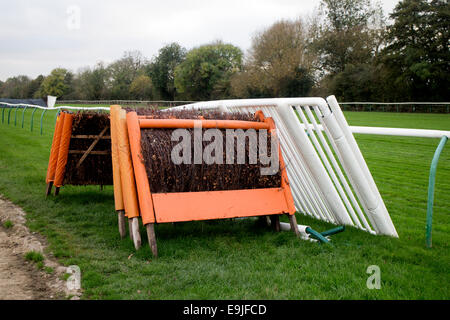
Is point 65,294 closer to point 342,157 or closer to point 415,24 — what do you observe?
point 342,157

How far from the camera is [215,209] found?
421 centimetres

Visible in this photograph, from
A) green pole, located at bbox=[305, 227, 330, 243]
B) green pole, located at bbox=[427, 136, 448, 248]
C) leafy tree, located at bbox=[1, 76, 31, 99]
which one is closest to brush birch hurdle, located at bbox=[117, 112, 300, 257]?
green pole, located at bbox=[305, 227, 330, 243]

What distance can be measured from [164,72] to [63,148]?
5970cm

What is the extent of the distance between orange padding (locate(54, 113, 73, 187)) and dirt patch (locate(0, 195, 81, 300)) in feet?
3.73

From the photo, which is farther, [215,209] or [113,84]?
[113,84]

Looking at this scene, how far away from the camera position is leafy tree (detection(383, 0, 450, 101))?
35781 millimetres

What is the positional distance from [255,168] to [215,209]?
0.70 m

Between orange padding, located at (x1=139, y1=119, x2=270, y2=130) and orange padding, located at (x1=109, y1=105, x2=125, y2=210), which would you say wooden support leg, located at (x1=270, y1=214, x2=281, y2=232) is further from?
orange padding, located at (x1=109, y1=105, x2=125, y2=210)

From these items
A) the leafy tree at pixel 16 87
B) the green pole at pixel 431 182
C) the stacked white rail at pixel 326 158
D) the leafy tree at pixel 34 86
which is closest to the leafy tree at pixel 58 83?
the leafy tree at pixel 34 86

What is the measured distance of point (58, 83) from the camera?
253 ft

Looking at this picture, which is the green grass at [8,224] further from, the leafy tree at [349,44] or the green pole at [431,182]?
the leafy tree at [349,44]

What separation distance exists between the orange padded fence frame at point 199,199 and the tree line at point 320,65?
3573 centimetres
